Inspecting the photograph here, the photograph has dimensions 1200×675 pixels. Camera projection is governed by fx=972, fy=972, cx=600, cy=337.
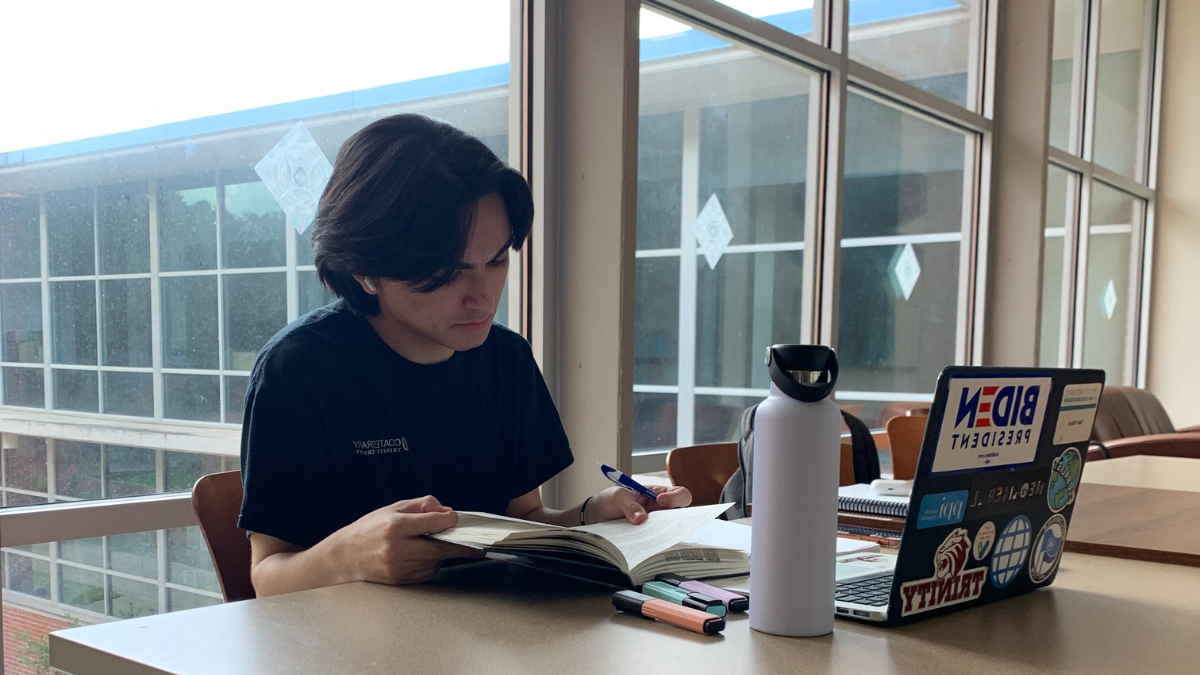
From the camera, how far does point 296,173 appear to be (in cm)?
205

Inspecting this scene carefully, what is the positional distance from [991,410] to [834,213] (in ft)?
9.27

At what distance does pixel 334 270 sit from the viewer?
1.34 m

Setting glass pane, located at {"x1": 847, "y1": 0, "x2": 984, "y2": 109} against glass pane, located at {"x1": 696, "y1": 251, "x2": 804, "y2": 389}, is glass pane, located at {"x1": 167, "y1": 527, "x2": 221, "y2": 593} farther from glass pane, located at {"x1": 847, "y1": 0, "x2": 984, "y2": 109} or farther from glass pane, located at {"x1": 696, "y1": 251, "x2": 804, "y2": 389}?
glass pane, located at {"x1": 847, "y1": 0, "x2": 984, "y2": 109}

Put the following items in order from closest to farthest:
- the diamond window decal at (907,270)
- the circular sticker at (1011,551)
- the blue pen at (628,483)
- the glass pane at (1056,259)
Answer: the circular sticker at (1011,551)
the blue pen at (628,483)
the diamond window decal at (907,270)
the glass pane at (1056,259)

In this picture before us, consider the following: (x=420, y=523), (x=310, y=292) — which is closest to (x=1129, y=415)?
(x=310, y=292)

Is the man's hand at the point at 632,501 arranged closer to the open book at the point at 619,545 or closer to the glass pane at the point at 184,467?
the open book at the point at 619,545

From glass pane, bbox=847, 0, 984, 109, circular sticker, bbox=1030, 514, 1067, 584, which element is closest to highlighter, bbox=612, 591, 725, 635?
circular sticker, bbox=1030, 514, 1067, 584

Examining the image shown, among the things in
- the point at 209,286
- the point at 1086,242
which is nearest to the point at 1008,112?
the point at 1086,242

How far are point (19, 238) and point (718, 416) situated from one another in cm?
202

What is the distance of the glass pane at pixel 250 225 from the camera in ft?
6.34

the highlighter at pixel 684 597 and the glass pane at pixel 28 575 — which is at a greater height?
the highlighter at pixel 684 597

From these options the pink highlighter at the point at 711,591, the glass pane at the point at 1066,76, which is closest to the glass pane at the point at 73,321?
the pink highlighter at the point at 711,591

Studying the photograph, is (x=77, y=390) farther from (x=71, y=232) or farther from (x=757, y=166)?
(x=757, y=166)

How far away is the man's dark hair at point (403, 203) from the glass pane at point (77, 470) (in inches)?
29.0
